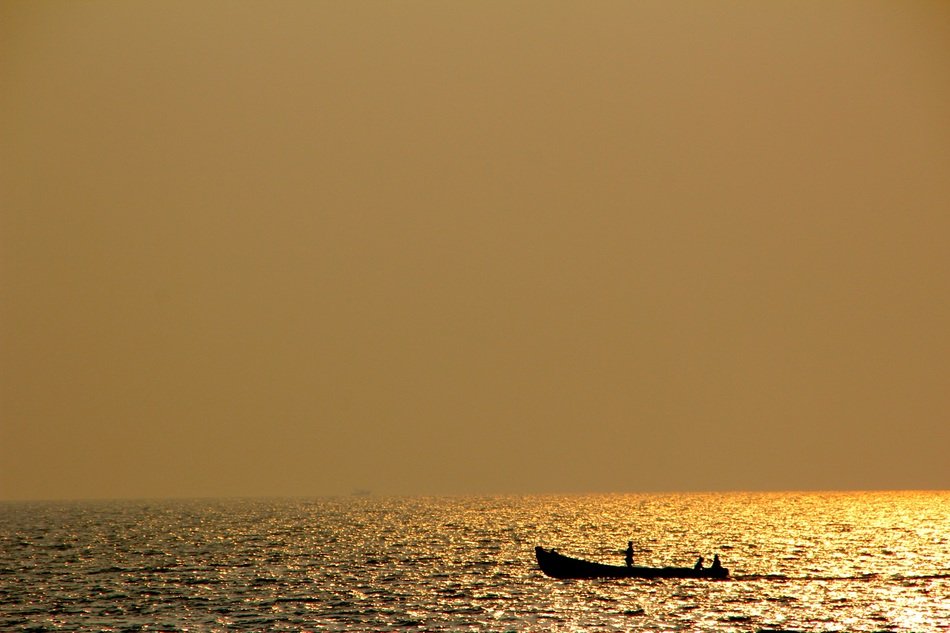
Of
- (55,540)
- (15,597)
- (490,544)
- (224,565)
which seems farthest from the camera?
(55,540)

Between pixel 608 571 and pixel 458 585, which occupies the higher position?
pixel 608 571

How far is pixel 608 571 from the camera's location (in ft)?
295

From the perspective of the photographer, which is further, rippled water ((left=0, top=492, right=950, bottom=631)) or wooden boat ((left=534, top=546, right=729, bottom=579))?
wooden boat ((left=534, top=546, right=729, bottom=579))

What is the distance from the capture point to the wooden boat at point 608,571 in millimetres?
89250

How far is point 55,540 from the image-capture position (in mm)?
151125

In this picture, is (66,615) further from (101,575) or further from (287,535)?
(287,535)

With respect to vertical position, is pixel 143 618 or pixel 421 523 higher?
pixel 421 523

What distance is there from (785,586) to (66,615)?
52.5m

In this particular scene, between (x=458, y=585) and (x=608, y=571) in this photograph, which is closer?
(x=458, y=585)

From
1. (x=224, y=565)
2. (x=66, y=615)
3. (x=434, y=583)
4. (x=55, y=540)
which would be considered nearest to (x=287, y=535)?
(x=55, y=540)

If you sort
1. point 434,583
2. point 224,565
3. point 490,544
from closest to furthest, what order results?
point 434,583 → point 224,565 → point 490,544

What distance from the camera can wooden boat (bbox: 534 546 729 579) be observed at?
8925 centimetres

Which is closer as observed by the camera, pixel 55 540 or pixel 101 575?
pixel 101 575

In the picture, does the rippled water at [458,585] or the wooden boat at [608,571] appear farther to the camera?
the wooden boat at [608,571]
